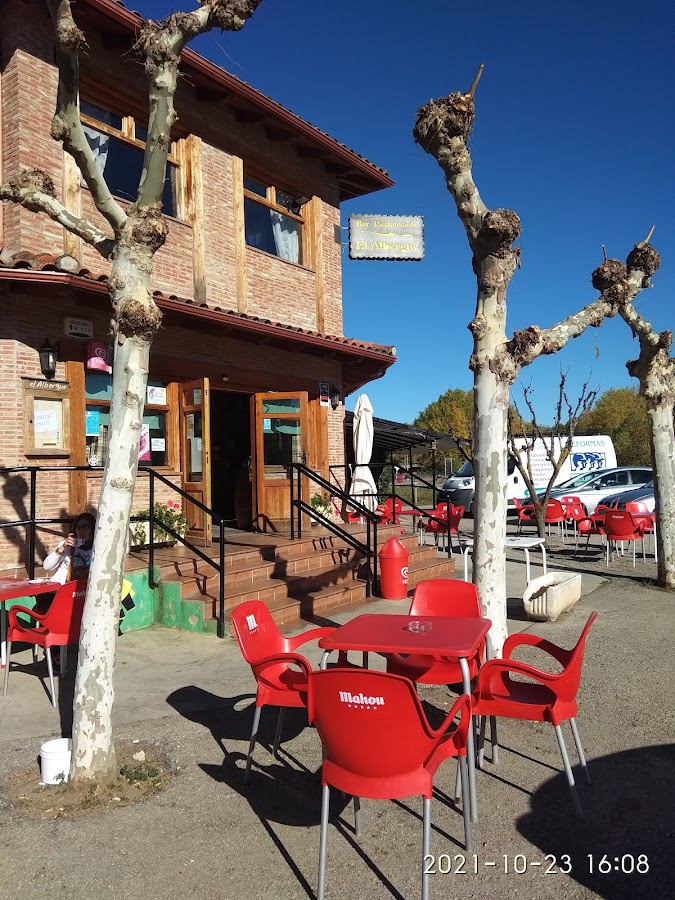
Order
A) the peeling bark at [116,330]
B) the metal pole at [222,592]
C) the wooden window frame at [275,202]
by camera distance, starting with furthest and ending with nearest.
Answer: the wooden window frame at [275,202]
the metal pole at [222,592]
the peeling bark at [116,330]

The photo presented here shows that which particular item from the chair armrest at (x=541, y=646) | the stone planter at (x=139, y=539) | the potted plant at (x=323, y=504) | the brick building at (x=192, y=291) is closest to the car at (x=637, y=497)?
the brick building at (x=192, y=291)

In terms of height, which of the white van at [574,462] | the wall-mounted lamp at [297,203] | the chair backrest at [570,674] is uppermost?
the wall-mounted lamp at [297,203]

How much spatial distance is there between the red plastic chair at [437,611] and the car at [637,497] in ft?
42.6

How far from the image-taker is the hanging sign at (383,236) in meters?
11.7

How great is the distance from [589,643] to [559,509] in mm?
8163

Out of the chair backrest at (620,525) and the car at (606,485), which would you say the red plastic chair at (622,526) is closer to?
the chair backrest at (620,525)

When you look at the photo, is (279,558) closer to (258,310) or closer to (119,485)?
(258,310)

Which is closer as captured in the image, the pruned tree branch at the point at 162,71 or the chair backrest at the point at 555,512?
the pruned tree branch at the point at 162,71

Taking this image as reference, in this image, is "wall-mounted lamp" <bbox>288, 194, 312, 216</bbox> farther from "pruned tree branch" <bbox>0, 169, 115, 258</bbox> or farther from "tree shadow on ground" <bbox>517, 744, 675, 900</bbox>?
"tree shadow on ground" <bbox>517, 744, 675, 900</bbox>

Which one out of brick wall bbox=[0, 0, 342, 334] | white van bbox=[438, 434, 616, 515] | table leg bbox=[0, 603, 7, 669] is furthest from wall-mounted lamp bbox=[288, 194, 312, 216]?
white van bbox=[438, 434, 616, 515]

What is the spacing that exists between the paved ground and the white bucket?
0.90 ft

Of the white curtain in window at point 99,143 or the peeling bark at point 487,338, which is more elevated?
the white curtain in window at point 99,143

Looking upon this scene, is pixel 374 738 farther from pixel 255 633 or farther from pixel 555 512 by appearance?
pixel 555 512

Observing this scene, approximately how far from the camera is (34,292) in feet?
25.1
